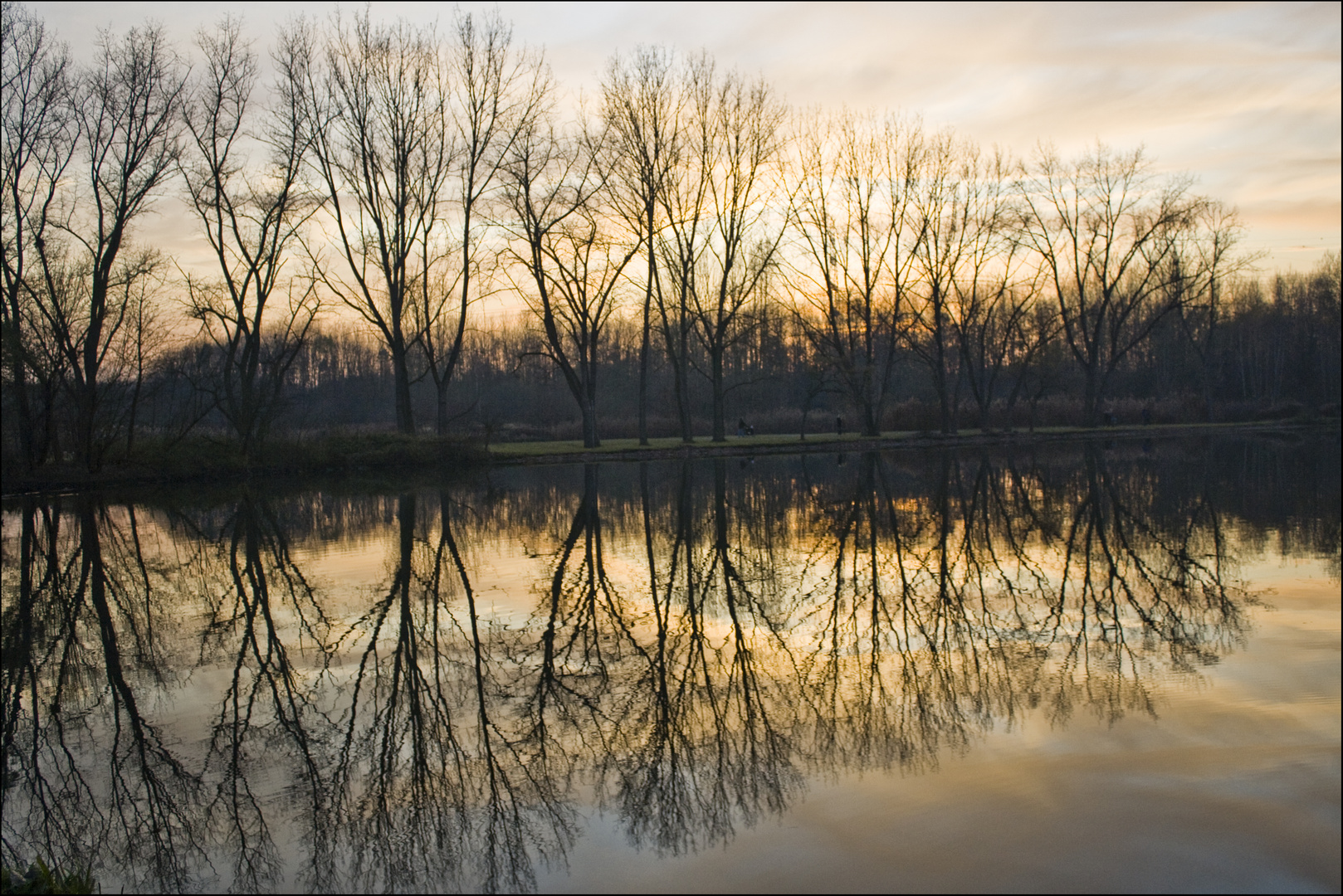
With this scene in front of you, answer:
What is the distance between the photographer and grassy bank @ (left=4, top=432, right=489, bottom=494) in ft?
93.3

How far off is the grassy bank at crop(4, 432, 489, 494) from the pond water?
17693mm

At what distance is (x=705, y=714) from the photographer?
232 inches

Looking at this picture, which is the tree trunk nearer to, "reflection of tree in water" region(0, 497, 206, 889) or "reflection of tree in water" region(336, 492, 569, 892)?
"reflection of tree in water" region(0, 497, 206, 889)

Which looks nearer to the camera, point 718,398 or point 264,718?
point 264,718

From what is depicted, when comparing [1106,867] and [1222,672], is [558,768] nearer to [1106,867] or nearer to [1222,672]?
[1106,867]

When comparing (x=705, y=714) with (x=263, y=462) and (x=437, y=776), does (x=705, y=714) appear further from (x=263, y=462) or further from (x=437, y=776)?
(x=263, y=462)

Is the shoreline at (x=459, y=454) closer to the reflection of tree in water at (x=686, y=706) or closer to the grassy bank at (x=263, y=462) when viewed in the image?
the grassy bank at (x=263, y=462)

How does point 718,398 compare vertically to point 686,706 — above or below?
above

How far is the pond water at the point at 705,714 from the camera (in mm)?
4129

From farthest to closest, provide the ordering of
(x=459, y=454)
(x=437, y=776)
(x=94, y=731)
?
(x=459, y=454), (x=94, y=731), (x=437, y=776)

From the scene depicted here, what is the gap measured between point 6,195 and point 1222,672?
113ft

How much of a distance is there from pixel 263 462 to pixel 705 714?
95.3 feet

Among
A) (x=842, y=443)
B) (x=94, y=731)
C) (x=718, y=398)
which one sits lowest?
(x=94, y=731)

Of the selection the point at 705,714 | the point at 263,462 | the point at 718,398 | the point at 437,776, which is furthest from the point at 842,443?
the point at 437,776
